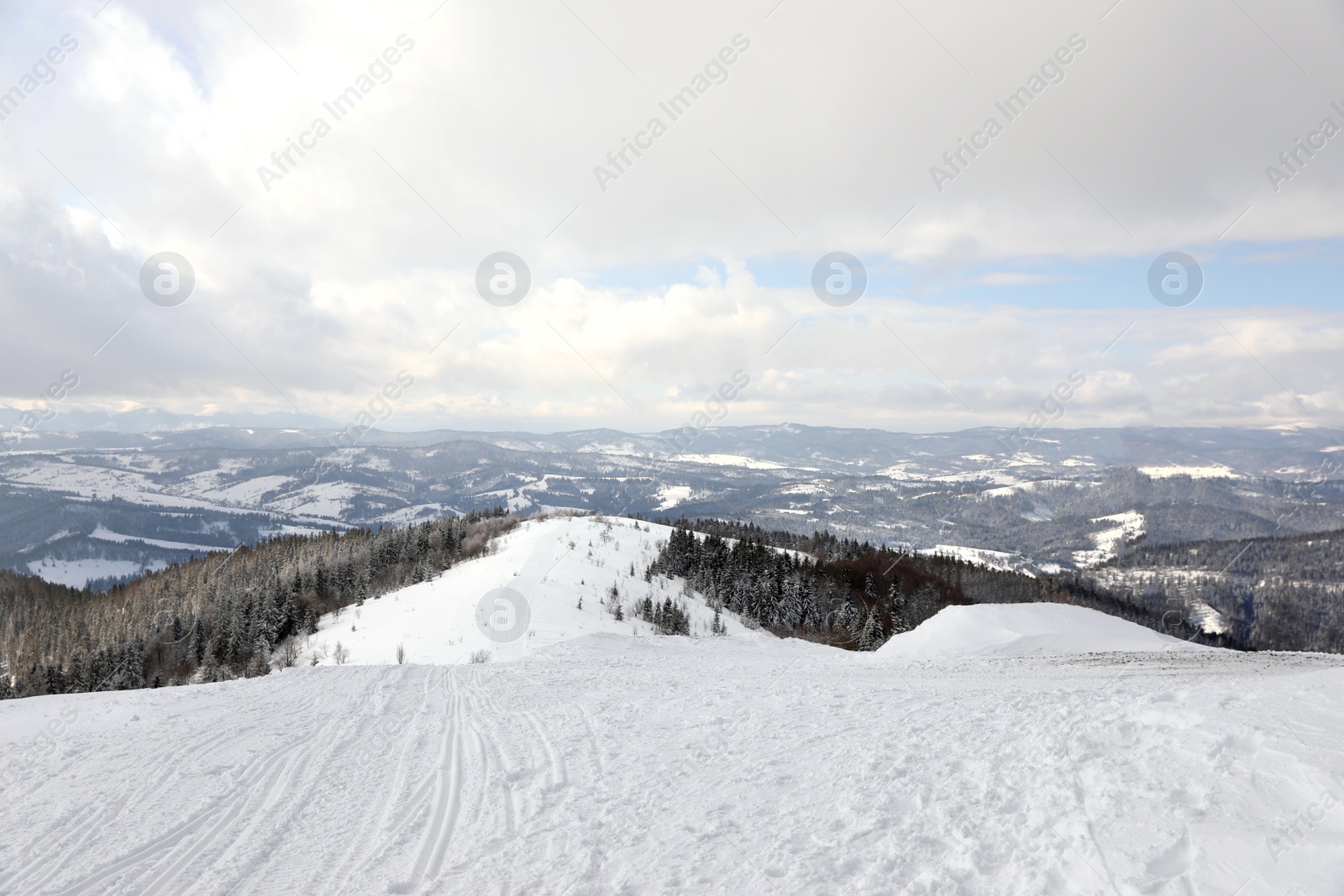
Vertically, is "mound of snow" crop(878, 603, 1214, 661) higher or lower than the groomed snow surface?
lower

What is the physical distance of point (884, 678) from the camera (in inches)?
528

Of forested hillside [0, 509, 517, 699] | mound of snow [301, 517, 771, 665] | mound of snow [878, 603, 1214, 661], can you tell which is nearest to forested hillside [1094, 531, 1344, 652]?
mound of snow [878, 603, 1214, 661]

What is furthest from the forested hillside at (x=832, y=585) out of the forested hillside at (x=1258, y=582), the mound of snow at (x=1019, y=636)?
the forested hillside at (x=1258, y=582)

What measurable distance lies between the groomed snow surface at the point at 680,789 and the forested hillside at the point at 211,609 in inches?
985

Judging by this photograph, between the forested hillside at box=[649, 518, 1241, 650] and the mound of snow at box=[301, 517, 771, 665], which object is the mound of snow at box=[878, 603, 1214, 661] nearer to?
the mound of snow at box=[301, 517, 771, 665]

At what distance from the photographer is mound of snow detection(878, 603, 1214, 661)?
20.1 metres

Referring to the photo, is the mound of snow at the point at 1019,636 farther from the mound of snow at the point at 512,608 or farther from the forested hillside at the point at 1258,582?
the forested hillside at the point at 1258,582

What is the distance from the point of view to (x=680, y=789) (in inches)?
253

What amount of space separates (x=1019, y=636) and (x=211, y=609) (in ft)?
210

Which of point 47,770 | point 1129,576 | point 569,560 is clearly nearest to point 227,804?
point 47,770

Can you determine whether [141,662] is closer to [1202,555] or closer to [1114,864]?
[1114,864]

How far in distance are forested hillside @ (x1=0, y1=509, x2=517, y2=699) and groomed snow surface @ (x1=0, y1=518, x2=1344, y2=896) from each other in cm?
2501

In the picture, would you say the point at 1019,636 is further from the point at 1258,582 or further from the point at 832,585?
the point at 1258,582

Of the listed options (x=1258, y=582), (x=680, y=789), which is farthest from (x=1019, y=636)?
(x=1258, y=582)
